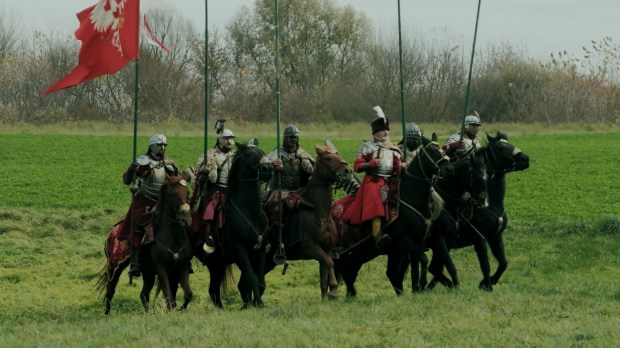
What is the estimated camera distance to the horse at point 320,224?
58.4ft

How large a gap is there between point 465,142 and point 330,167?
10.9 ft

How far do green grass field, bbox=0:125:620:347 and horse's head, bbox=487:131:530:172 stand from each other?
1894 millimetres

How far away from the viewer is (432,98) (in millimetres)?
67812

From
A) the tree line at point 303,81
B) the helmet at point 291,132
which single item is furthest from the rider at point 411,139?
the tree line at point 303,81

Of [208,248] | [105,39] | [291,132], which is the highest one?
[105,39]

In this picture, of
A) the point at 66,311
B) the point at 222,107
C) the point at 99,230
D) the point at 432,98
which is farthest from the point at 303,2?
the point at 66,311

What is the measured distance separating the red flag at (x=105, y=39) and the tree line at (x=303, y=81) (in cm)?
4526

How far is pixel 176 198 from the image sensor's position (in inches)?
682

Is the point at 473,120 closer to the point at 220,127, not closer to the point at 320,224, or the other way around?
the point at 320,224

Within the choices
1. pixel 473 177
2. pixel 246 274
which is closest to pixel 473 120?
pixel 473 177

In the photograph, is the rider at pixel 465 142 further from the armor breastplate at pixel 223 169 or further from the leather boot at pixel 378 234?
the armor breastplate at pixel 223 169

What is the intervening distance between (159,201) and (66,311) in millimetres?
3949

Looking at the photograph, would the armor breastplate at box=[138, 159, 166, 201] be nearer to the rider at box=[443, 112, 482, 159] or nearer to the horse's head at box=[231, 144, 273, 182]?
the horse's head at box=[231, 144, 273, 182]

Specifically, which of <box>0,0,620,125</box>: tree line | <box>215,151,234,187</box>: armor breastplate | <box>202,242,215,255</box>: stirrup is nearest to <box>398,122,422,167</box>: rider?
<box>215,151,234,187</box>: armor breastplate
